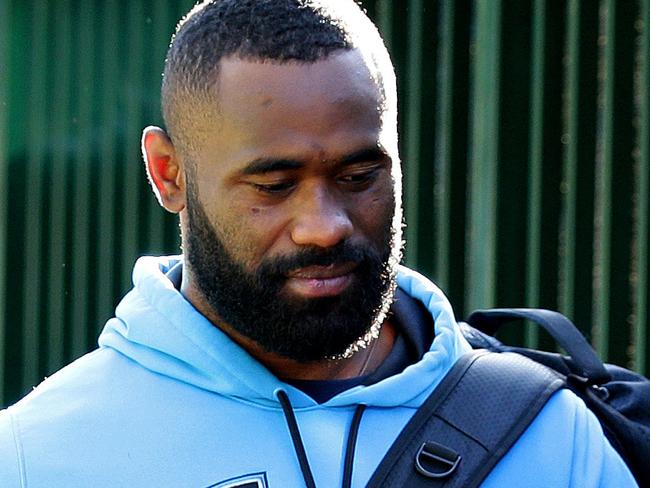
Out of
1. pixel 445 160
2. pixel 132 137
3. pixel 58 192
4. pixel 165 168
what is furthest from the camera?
pixel 58 192

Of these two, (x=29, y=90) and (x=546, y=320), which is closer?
(x=546, y=320)

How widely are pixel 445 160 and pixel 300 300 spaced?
2.54 metres

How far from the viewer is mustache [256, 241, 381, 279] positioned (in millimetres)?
2838

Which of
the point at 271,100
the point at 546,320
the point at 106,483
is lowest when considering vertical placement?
the point at 106,483

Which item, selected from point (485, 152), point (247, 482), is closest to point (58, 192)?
point (485, 152)

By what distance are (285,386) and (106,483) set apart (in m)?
0.39

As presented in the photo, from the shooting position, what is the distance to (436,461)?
2902 mm

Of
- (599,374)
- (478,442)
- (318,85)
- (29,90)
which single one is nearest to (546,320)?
(599,374)

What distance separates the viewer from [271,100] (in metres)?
2.88

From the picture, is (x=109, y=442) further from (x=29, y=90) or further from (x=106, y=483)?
(x=29, y=90)

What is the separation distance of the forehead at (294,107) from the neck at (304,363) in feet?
1.13

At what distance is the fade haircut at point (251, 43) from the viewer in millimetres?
2934

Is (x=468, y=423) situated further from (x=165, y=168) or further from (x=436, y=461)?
(x=165, y=168)

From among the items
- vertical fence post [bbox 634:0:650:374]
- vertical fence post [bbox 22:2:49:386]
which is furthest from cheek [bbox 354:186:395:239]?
vertical fence post [bbox 22:2:49:386]
